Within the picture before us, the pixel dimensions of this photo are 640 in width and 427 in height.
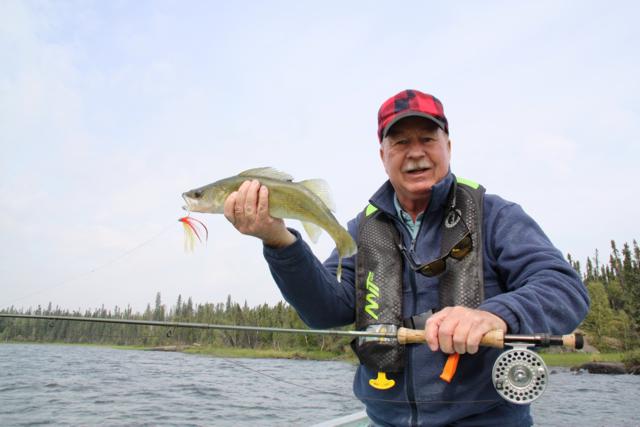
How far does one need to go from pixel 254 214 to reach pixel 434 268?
3.62ft

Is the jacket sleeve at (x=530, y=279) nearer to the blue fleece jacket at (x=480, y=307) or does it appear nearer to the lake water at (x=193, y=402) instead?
the blue fleece jacket at (x=480, y=307)

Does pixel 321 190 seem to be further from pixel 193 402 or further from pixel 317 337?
pixel 317 337

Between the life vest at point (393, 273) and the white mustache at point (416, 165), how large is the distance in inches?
8.9

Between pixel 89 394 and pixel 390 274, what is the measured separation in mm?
22630

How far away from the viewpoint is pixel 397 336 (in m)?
2.60

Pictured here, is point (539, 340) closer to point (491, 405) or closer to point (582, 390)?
point (491, 405)

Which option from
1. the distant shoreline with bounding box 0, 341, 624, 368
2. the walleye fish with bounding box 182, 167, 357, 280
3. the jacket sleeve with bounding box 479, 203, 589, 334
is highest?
the walleye fish with bounding box 182, 167, 357, 280

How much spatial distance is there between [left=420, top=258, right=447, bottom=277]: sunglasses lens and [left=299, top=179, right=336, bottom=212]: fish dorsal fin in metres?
0.75

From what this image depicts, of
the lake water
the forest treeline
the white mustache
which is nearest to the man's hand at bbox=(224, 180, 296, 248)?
the white mustache

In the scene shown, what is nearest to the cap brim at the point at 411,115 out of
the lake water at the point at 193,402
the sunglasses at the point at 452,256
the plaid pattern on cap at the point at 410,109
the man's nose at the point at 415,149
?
the plaid pattern on cap at the point at 410,109

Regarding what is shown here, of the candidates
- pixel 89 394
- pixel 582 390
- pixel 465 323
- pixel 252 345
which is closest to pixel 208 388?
pixel 89 394

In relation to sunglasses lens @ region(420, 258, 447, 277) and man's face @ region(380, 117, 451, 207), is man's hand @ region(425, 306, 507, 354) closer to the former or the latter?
sunglasses lens @ region(420, 258, 447, 277)

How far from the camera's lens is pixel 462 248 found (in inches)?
108

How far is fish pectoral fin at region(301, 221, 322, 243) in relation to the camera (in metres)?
3.16
